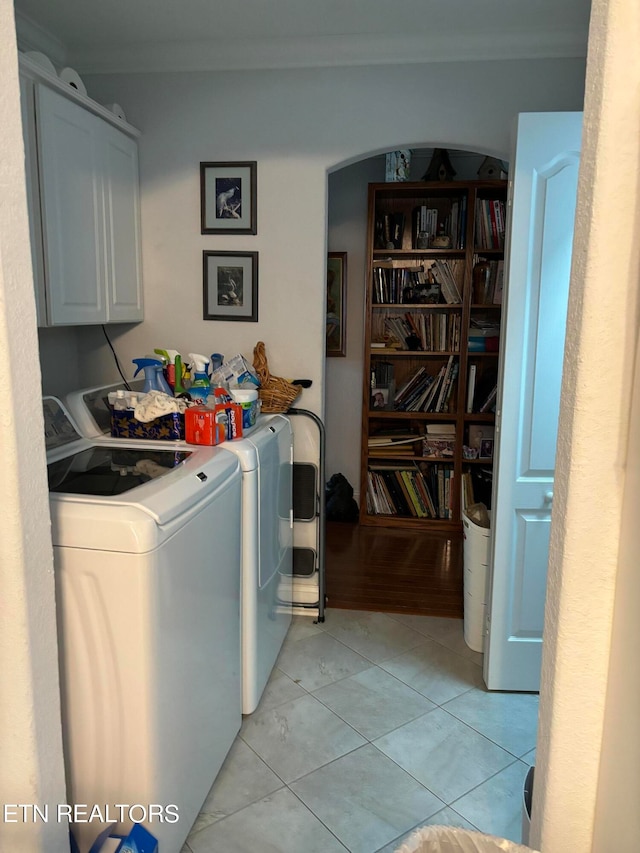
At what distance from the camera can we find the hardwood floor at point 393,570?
311cm

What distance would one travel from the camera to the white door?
2070 mm

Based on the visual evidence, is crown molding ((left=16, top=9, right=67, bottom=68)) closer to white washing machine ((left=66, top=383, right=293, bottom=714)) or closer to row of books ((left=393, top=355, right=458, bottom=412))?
white washing machine ((left=66, top=383, right=293, bottom=714))

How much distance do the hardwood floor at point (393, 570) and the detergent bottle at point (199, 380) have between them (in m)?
1.35

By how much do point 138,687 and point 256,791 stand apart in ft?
2.51

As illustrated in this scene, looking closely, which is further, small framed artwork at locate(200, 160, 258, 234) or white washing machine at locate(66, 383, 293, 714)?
small framed artwork at locate(200, 160, 258, 234)

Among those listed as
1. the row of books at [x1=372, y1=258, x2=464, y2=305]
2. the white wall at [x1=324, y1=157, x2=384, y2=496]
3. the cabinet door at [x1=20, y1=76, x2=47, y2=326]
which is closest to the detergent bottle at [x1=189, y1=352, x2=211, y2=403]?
the cabinet door at [x1=20, y1=76, x2=47, y2=326]

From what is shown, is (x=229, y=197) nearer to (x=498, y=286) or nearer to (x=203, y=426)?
(x=203, y=426)

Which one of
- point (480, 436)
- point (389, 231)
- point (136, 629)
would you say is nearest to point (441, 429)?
point (480, 436)

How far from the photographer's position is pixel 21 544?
40.4 inches

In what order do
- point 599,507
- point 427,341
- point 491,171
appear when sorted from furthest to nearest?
point 427,341
point 491,171
point 599,507

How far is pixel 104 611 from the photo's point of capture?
4.39 feet

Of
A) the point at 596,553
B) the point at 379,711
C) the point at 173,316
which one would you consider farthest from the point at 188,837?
the point at 173,316

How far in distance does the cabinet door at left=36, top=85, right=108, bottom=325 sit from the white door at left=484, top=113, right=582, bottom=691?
1.51m

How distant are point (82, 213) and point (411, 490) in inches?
109
